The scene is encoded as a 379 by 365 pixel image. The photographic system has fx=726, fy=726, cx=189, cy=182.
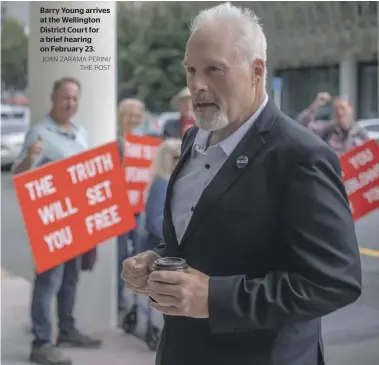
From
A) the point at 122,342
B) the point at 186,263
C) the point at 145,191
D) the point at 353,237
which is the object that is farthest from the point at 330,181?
the point at 122,342

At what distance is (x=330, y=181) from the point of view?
119 cm

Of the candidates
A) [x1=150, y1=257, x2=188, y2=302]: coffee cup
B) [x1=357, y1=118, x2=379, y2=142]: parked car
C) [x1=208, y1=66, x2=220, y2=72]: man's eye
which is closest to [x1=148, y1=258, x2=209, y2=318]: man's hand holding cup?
[x1=150, y1=257, x2=188, y2=302]: coffee cup

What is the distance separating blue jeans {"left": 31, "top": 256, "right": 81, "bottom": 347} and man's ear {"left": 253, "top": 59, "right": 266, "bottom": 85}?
2.01m

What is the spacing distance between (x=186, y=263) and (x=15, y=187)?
74.5 inches

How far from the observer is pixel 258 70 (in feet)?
4.22

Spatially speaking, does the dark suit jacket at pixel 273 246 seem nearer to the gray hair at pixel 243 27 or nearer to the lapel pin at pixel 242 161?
the lapel pin at pixel 242 161

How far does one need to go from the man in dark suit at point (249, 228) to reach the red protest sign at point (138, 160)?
173 cm

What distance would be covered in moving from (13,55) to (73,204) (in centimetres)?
66

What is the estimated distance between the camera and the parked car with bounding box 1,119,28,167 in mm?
2941

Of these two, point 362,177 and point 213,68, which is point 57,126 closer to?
point 362,177

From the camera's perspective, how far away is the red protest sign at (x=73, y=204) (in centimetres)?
299

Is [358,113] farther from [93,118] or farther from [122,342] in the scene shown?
[122,342]

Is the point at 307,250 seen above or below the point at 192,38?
below

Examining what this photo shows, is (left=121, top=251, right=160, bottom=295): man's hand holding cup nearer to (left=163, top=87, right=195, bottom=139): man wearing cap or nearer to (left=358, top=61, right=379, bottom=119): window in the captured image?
(left=163, top=87, right=195, bottom=139): man wearing cap
